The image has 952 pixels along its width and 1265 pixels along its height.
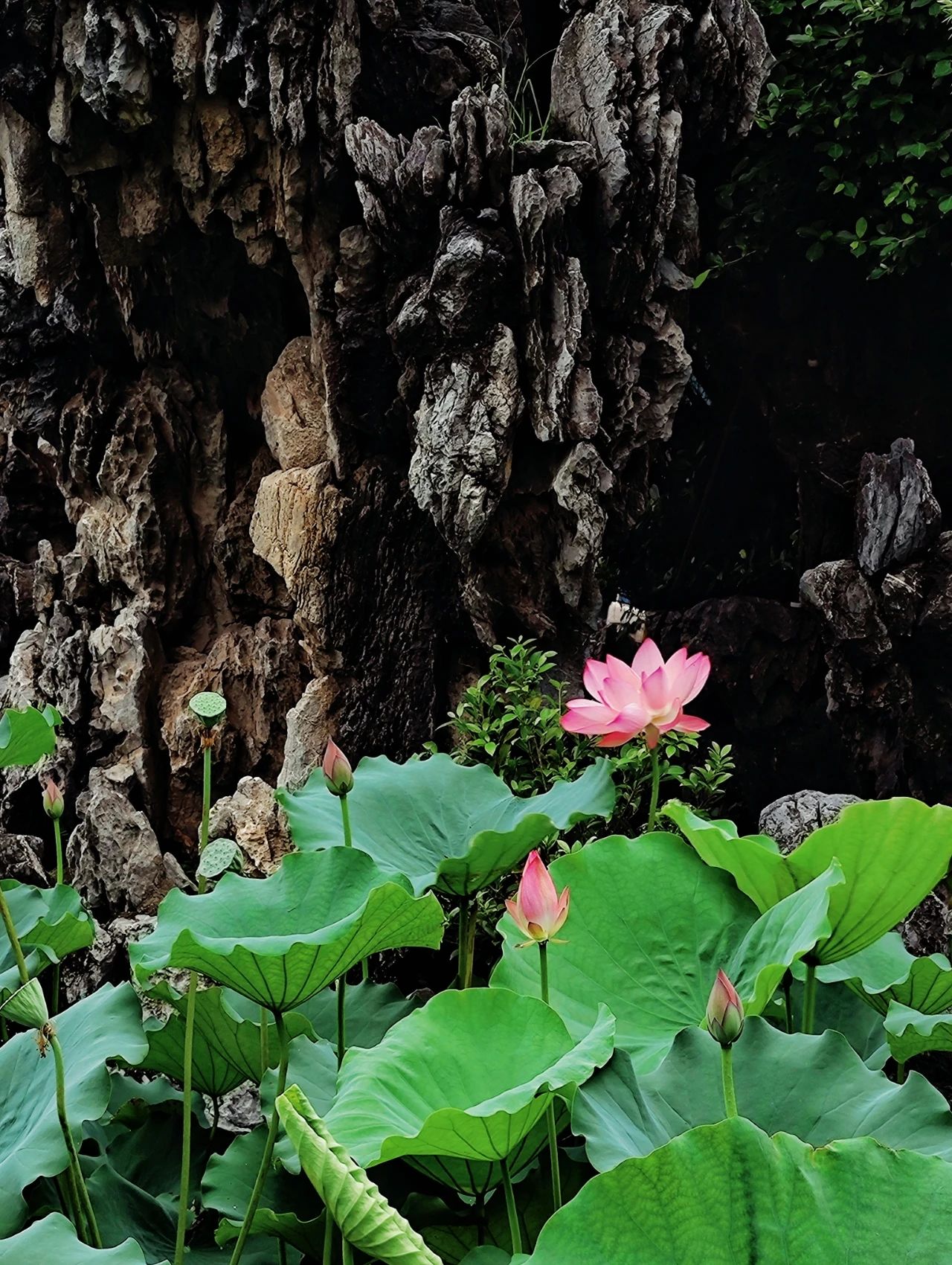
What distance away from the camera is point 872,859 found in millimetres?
915

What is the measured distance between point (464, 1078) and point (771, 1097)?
0.26m

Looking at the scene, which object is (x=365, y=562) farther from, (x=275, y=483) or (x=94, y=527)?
(x=94, y=527)

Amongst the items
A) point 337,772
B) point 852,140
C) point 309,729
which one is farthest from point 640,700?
point 852,140

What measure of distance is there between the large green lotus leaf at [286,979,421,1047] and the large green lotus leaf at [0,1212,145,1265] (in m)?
0.49

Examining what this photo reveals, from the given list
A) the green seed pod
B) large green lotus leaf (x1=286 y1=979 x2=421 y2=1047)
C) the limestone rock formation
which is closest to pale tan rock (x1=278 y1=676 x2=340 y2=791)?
the limestone rock formation

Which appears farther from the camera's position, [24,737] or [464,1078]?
[24,737]

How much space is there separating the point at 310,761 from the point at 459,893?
1.37m

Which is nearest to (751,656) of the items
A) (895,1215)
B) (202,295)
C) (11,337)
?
(202,295)

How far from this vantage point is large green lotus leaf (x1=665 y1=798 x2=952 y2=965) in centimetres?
90

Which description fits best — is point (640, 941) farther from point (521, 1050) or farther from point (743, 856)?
point (521, 1050)

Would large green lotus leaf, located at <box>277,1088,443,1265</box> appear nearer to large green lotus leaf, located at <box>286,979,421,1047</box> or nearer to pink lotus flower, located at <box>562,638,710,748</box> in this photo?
pink lotus flower, located at <box>562,638,710,748</box>

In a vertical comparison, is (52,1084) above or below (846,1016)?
above

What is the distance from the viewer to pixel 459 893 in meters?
1.28

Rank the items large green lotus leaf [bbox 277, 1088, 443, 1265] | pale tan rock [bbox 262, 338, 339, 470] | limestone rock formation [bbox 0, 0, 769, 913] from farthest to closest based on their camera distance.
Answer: pale tan rock [bbox 262, 338, 339, 470] < limestone rock formation [bbox 0, 0, 769, 913] < large green lotus leaf [bbox 277, 1088, 443, 1265]
